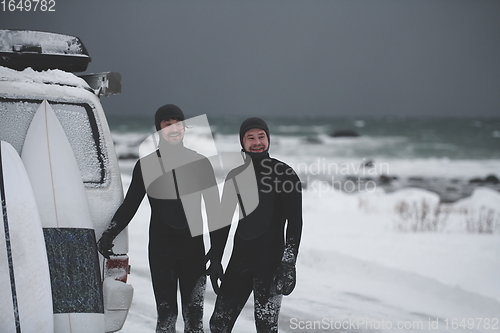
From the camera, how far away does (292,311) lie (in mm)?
4684

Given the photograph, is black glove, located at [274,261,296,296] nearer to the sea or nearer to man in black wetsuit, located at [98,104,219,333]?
man in black wetsuit, located at [98,104,219,333]

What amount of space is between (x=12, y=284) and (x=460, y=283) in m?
4.61

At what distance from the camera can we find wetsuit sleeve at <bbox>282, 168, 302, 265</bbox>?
2912 millimetres

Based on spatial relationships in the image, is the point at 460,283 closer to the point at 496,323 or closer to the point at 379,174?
the point at 496,323

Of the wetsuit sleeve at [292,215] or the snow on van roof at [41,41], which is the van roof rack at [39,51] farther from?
the wetsuit sleeve at [292,215]

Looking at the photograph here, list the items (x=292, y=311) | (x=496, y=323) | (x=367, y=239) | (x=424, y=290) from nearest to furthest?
1. (x=496, y=323)
2. (x=292, y=311)
3. (x=424, y=290)
4. (x=367, y=239)

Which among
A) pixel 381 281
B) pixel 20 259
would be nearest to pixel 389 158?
pixel 381 281

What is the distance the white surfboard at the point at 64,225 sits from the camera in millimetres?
2938

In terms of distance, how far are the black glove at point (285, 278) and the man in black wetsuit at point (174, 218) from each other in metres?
0.61

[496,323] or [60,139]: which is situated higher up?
[60,139]

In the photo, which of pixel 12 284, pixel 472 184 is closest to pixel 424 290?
pixel 12 284

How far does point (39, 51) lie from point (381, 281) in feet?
14.5

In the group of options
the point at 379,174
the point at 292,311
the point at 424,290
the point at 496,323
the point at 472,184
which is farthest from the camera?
the point at 379,174

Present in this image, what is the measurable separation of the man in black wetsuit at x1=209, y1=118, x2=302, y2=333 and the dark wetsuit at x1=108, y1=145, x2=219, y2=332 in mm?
209
